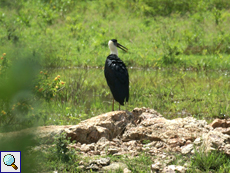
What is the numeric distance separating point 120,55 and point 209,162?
8345 millimetres

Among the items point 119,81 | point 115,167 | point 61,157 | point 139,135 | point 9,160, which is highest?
point 119,81

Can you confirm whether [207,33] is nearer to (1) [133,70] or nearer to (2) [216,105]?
(1) [133,70]

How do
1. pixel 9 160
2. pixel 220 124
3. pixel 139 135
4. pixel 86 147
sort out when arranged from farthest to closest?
pixel 220 124, pixel 139 135, pixel 86 147, pixel 9 160

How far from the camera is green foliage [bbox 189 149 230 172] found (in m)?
3.46

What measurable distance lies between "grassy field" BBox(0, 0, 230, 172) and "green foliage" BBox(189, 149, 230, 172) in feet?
5.19

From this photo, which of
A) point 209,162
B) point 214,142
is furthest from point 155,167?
point 214,142

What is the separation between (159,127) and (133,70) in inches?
257

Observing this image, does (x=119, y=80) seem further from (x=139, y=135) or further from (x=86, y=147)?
(x=86, y=147)

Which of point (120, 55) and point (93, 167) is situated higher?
point (120, 55)

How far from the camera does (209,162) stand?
3504mm

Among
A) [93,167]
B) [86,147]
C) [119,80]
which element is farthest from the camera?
[119,80]

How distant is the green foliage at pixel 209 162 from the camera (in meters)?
3.46

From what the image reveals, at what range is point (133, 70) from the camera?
35.4 feet

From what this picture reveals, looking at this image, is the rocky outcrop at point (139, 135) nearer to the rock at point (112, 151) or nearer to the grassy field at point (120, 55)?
the rock at point (112, 151)
